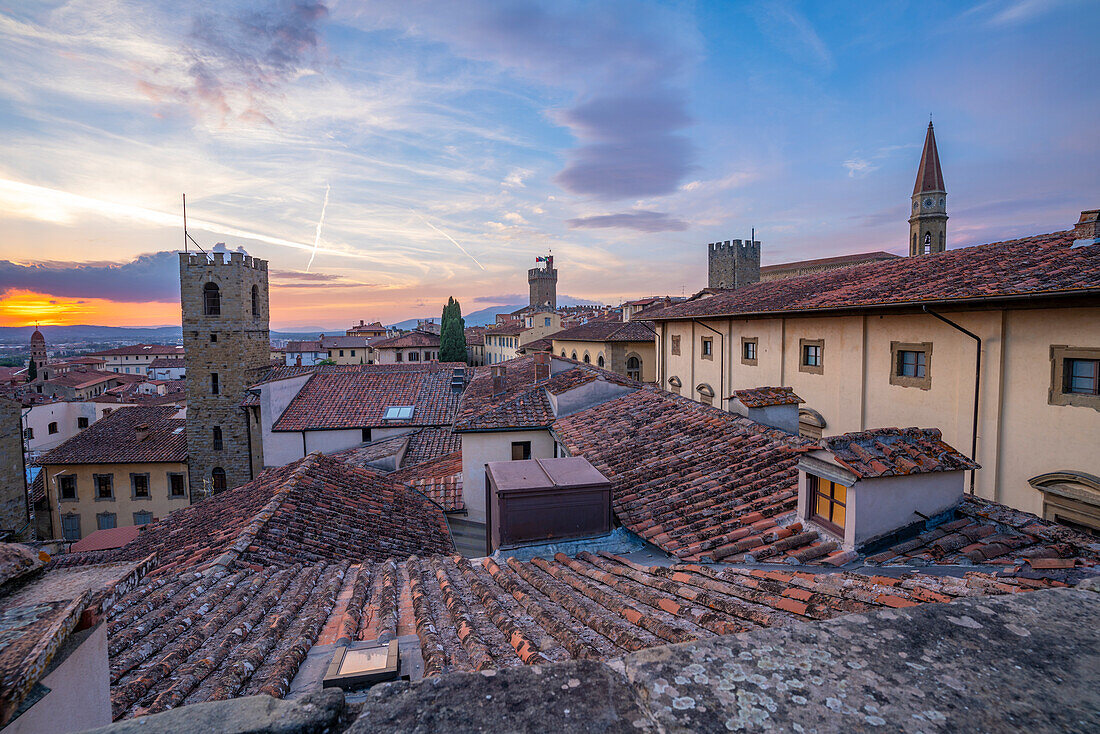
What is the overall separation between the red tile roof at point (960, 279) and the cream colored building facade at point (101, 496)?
2837 cm

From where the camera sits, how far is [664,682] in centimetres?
135

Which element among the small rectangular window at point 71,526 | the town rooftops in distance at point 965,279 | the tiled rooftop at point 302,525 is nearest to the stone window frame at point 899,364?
the town rooftops in distance at point 965,279

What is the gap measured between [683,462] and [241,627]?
638 cm

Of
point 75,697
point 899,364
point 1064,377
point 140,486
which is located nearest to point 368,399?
point 140,486

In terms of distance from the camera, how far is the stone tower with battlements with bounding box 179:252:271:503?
88.1 ft

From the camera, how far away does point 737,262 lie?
2468 inches

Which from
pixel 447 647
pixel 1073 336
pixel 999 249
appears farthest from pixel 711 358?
pixel 447 647

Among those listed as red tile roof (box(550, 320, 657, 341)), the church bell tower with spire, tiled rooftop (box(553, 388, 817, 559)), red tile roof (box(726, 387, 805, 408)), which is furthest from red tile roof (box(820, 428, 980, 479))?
the church bell tower with spire

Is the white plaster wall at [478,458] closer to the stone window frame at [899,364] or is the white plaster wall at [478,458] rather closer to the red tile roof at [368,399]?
the stone window frame at [899,364]

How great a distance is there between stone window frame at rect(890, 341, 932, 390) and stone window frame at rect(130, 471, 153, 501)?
31.1 meters

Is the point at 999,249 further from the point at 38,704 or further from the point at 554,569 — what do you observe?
the point at 38,704

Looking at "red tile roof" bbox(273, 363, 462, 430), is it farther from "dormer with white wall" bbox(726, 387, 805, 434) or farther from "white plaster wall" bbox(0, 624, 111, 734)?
"white plaster wall" bbox(0, 624, 111, 734)

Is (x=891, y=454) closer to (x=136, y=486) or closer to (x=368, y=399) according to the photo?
(x=368, y=399)

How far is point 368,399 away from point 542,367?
10.3m
